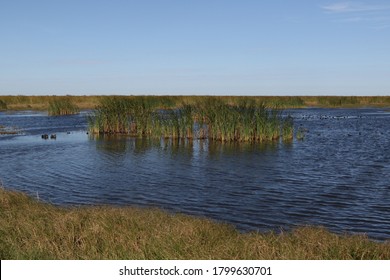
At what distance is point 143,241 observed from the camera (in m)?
7.86

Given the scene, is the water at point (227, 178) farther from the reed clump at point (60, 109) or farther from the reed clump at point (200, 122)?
the reed clump at point (60, 109)

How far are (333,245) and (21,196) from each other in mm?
8273

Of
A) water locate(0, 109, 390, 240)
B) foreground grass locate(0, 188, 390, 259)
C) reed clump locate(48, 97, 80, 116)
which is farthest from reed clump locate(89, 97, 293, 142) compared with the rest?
reed clump locate(48, 97, 80, 116)

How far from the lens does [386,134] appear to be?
35844 mm

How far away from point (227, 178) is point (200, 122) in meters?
12.8

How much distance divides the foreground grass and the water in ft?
10.3

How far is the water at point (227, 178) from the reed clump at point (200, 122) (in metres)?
1.35

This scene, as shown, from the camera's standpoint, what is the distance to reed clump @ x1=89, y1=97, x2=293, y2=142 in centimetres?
2944

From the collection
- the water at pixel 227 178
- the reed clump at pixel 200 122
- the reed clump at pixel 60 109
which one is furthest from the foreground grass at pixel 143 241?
the reed clump at pixel 60 109

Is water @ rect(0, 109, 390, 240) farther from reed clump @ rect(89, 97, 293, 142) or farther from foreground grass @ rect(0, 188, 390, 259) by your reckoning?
foreground grass @ rect(0, 188, 390, 259)

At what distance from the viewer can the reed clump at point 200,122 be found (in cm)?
2944

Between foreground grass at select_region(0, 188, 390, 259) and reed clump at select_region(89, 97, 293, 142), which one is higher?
reed clump at select_region(89, 97, 293, 142)

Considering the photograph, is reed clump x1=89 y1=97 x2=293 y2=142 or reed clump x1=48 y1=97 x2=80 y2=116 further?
reed clump x1=48 y1=97 x2=80 y2=116
